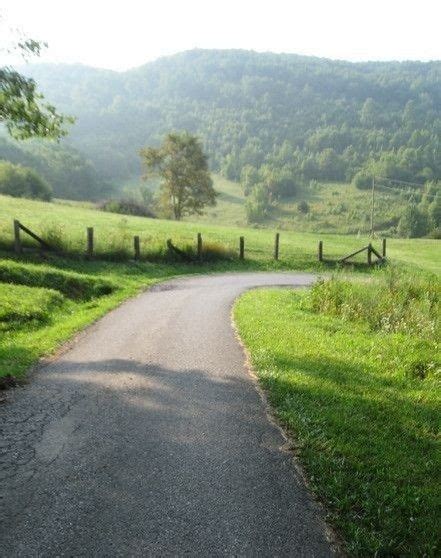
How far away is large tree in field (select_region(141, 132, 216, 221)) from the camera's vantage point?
243 ft

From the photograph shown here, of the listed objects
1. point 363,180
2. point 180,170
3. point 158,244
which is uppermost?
point 363,180

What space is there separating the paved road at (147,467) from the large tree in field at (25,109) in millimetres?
11115

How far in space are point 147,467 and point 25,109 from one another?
15.6m

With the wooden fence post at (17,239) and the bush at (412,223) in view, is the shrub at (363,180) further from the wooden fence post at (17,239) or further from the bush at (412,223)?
the wooden fence post at (17,239)

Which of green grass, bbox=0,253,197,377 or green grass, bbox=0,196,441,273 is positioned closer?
green grass, bbox=0,253,197,377

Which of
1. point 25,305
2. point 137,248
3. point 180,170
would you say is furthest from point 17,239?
point 180,170

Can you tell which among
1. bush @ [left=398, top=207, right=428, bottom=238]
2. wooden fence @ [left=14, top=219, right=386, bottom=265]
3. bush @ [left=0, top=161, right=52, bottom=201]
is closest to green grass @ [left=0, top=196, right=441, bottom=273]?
wooden fence @ [left=14, top=219, right=386, bottom=265]

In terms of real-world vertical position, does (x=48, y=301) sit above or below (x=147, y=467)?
above

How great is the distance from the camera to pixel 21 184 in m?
82.3

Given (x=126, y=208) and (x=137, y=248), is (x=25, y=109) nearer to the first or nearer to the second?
(x=137, y=248)

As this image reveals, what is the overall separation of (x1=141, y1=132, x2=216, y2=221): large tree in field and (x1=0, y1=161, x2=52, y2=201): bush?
23.2m

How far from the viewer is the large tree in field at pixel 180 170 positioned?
→ 2921 inches

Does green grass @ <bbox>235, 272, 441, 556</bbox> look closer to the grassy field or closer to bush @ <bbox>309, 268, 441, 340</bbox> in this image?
bush @ <bbox>309, 268, 441, 340</bbox>

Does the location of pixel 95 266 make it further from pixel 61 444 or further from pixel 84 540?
pixel 84 540
